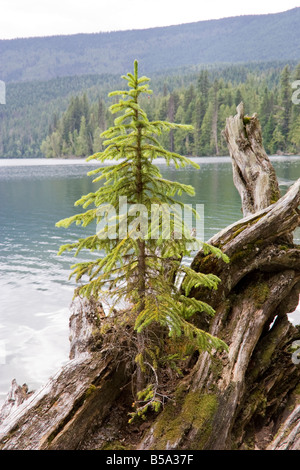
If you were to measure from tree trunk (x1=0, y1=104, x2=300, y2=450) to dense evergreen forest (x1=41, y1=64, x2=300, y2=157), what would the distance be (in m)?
92.0

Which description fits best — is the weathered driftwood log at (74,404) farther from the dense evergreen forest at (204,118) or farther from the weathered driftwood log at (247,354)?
the dense evergreen forest at (204,118)

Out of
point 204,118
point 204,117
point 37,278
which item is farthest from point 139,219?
point 204,117

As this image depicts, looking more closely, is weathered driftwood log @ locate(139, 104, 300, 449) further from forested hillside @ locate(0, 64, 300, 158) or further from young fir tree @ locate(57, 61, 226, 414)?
forested hillside @ locate(0, 64, 300, 158)

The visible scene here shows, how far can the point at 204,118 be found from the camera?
362 feet

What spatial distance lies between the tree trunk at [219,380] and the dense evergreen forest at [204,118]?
302ft

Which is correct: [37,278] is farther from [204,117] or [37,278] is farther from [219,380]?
[204,117]

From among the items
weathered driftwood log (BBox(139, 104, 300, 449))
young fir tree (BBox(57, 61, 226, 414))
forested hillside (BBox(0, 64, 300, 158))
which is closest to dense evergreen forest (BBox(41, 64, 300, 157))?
forested hillside (BBox(0, 64, 300, 158))

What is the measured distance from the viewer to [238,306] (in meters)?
6.67

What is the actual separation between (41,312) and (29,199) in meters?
27.8

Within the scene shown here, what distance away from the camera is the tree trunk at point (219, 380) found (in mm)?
5039

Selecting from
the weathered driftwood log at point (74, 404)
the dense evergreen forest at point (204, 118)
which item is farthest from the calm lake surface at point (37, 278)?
the dense evergreen forest at point (204, 118)
